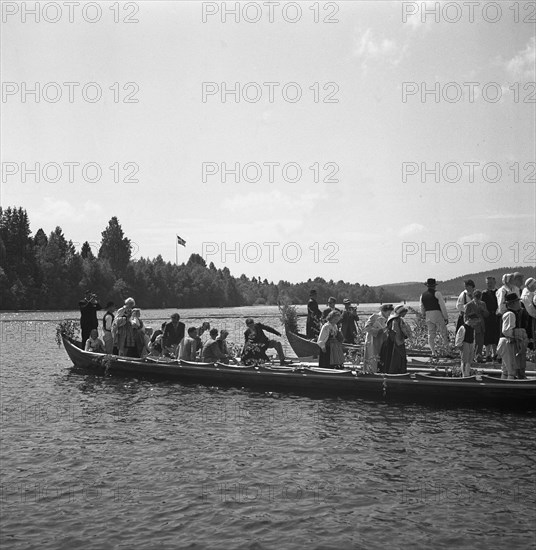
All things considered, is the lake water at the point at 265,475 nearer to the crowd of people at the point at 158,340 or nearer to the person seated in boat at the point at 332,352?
the person seated in boat at the point at 332,352

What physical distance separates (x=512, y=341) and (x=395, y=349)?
2.94 meters

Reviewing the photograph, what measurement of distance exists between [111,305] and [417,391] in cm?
969

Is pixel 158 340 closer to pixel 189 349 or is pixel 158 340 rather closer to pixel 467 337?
pixel 189 349

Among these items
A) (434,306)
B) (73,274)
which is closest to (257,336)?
(434,306)

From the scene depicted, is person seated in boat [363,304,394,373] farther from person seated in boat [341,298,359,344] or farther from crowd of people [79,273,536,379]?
person seated in boat [341,298,359,344]

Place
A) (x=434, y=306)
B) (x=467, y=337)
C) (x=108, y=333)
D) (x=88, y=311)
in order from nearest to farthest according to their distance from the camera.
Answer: (x=467, y=337), (x=434, y=306), (x=108, y=333), (x=88, y=311)

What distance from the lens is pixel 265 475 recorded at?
10352 mm

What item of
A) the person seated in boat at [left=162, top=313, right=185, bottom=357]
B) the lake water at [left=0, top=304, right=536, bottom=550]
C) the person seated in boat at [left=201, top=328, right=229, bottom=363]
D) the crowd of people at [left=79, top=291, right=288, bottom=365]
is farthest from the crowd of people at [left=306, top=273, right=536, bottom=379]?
the person seated in boat at [left=162, top=313, right=185, bottom=357]

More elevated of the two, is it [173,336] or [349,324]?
[349,324]

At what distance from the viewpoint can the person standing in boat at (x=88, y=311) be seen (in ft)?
71.9

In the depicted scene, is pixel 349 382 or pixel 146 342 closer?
pixel 349 382

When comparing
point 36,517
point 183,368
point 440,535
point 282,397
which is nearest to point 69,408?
point 183,368

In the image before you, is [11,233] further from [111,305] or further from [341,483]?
[341,483]

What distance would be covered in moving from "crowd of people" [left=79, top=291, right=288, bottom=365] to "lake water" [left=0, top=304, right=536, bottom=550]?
2249 millimetres
